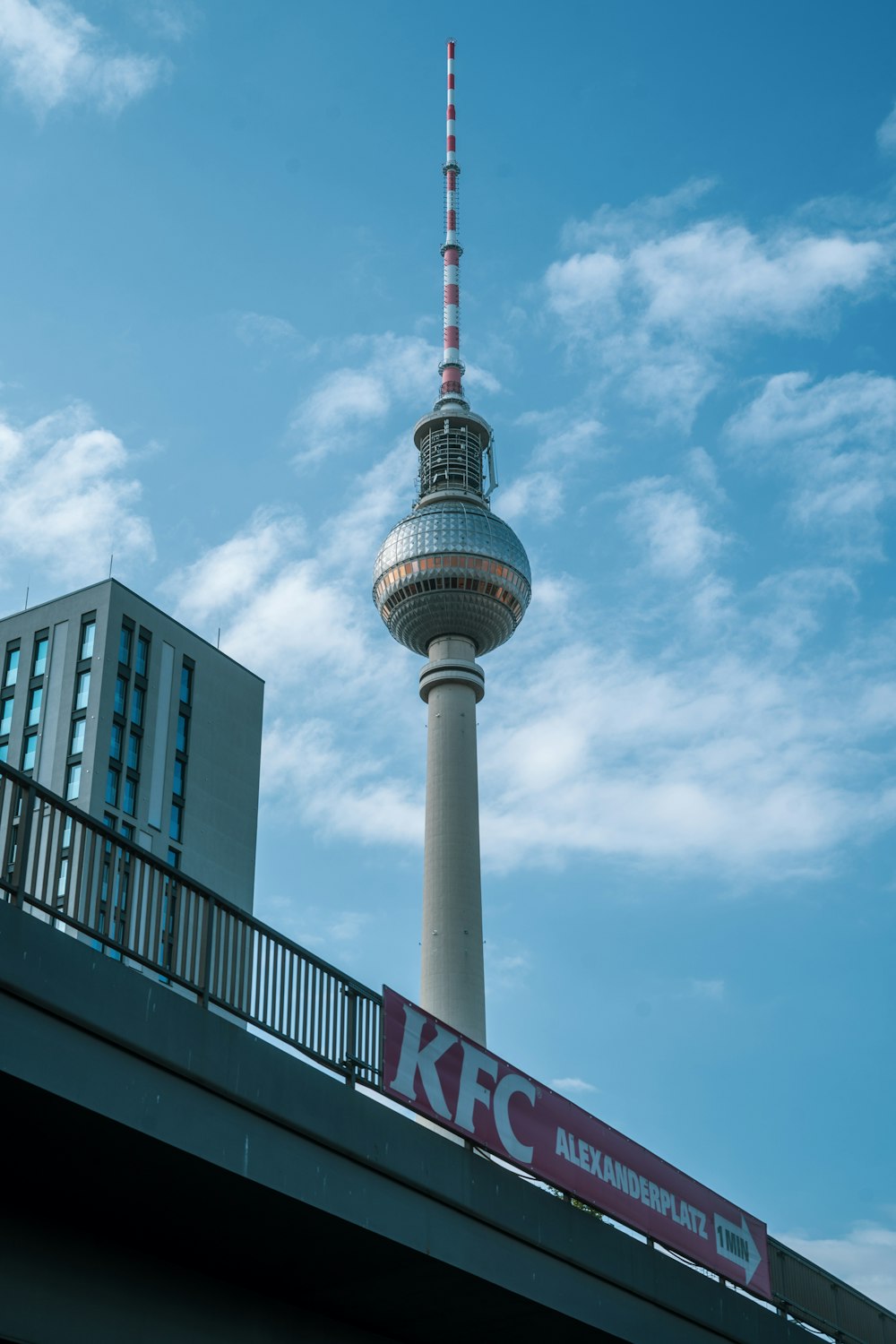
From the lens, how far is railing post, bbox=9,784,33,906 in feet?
39.0

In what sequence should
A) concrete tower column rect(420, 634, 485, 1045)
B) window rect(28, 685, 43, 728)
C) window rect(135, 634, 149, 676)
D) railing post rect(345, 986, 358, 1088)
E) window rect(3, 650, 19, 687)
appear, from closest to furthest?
railing post rect(345, 986, 358, 1088)
concrete tower column rect(420, 634, 485, 1045)
window rect(28, 685, 43, 728)
window rect(135, 634, 149, 676)
window rect(3, 650, 19, 687)

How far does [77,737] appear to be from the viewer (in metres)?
96.4

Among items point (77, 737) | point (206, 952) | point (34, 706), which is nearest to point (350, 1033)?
point (206, 952)

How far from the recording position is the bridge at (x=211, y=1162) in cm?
1148

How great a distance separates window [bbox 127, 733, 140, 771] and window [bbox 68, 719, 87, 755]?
307 centimetres

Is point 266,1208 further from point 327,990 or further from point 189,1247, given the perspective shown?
point 327,990

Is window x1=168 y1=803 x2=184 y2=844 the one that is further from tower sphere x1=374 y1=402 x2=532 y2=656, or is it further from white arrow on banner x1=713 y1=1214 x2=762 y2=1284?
white arrow on banner x1=713 y1=1214 x2=762 y2=1284

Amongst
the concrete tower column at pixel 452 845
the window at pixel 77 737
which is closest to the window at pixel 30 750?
the window at pixel 77 737

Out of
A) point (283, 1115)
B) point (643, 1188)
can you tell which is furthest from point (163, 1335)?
point (643, 1188)

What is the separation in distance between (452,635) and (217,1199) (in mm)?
83943

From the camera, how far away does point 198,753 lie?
102938 millimetres

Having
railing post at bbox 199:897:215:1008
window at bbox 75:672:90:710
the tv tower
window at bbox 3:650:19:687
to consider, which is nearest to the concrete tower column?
the tv tower

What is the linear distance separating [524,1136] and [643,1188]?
368 cm

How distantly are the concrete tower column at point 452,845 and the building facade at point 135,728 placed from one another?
15264mm
